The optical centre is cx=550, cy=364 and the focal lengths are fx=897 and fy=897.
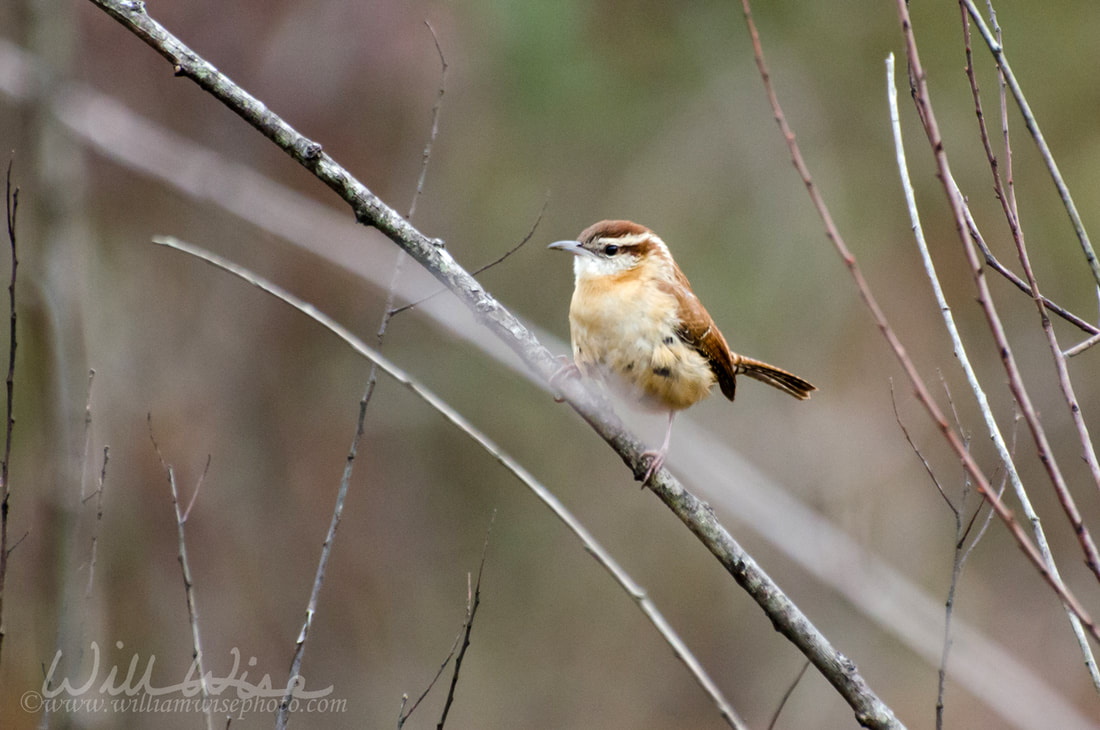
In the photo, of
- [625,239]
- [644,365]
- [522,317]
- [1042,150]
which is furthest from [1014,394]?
[522,317]

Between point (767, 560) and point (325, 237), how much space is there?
519cm

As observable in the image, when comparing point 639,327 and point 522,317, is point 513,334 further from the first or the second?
point 522,317

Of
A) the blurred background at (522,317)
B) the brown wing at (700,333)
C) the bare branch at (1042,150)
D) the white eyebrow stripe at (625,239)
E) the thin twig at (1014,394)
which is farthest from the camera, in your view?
the blurred background at (522,317)

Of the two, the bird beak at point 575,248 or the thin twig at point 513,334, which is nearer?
the thin twig at point 513,334

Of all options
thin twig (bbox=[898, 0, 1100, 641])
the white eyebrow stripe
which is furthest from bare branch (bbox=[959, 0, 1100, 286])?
the white eyebrow stripe

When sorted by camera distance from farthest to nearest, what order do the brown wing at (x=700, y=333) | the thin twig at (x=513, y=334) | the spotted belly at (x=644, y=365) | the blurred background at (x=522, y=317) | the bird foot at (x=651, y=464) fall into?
the blurred background at (x=522, y=317) < the brown wing at (x=700, y=333) < the spotted belly at (x=644, y=365) < the bird foot at (x=651, y=464) < the thin twig at (x=513, y=334)

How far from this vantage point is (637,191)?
8664 millimetres

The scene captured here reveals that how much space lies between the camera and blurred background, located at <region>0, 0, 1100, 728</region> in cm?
608

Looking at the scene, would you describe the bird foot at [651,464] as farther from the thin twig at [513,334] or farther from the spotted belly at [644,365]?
the spotted belly at [644,365]

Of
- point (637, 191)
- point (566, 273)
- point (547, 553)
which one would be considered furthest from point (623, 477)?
point (637, 191)

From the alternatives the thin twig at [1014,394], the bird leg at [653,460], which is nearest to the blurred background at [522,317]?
the bird leg at [653,460]

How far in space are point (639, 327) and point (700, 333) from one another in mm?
351

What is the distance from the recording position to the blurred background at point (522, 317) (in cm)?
608

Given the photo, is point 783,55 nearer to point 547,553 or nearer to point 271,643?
point 547,553
